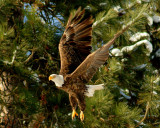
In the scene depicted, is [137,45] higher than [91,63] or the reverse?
higher

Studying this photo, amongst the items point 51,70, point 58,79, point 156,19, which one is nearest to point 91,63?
point 58,79

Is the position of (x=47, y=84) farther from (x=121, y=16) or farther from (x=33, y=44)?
(x=121, y=16)

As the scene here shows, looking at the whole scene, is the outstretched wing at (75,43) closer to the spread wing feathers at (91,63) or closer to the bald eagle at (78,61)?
the bald eagle at (78,61)

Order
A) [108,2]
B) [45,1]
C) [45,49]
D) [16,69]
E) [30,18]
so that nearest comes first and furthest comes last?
1. [30,18]
2. [16,69]
3. [45,49]
4. [45,1]
5. [108,2]

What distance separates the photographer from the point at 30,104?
6.16 ft

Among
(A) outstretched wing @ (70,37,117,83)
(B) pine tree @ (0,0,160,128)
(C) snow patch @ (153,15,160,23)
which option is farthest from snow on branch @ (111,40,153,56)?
(A) outstretched wing @ (70,37,117,83)

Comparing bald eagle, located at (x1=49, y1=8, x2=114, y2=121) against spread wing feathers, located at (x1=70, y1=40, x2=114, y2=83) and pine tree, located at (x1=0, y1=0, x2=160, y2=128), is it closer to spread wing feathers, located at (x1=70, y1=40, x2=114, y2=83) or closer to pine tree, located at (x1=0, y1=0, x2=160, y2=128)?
spread wing feathers, located at (x1=70, y1=40, x2=114, y2=83)

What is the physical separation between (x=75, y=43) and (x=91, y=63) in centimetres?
34

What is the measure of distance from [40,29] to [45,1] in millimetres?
478

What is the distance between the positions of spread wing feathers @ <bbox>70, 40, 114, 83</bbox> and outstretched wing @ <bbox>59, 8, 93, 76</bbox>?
0.41 ft

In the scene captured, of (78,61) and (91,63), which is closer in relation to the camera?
(91,63)

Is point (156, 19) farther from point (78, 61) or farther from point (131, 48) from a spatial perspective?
point (78, 61)

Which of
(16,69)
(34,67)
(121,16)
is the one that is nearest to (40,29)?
(16,69)

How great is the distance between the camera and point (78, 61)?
5.16ft
